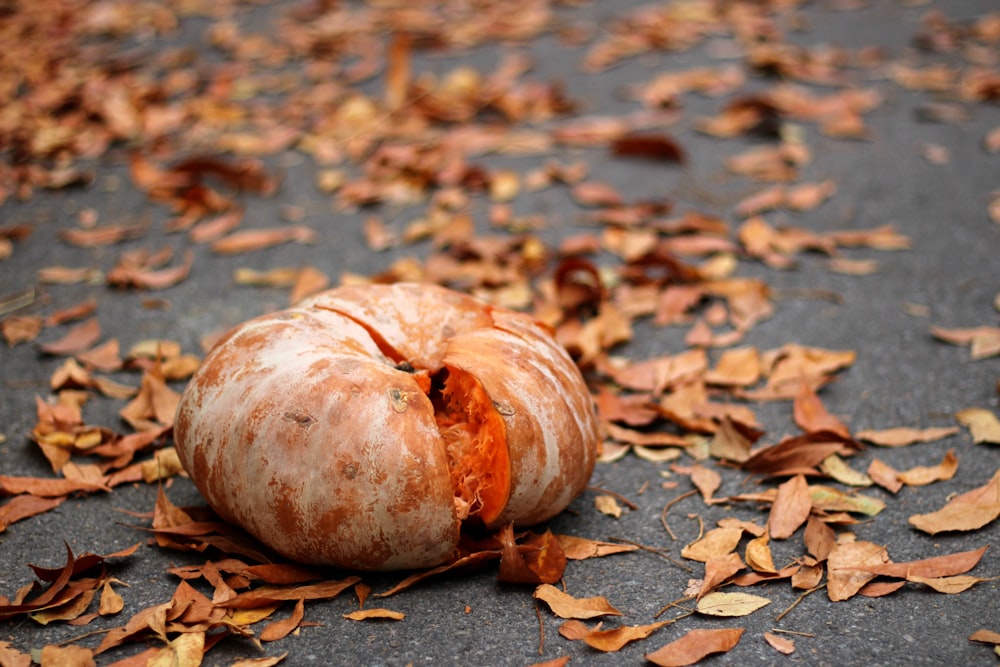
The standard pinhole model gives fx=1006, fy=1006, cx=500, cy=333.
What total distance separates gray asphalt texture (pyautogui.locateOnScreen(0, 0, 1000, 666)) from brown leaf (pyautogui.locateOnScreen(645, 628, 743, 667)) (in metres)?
0.03

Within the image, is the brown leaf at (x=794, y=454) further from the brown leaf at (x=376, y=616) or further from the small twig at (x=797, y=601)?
the brown leaf at (x=376, y=616)

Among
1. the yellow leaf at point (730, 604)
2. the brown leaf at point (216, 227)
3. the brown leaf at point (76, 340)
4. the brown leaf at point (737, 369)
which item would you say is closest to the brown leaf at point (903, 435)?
the brown leaf at point (737, 369)

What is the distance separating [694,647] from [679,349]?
136 centimetres

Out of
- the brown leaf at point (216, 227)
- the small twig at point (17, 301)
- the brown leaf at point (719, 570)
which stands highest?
the small twig at point (17, 301)

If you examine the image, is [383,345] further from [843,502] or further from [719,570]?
[843,502]

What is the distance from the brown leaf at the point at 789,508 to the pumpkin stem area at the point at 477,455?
2.07ft

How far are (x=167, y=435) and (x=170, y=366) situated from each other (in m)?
0.37

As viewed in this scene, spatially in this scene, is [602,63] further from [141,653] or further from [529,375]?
[141,653]

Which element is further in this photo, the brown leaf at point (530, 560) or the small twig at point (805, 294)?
the small twig at point (805, 294)

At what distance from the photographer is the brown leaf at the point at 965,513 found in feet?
7.06

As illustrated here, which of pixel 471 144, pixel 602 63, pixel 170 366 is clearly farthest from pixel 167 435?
pixel 602 63

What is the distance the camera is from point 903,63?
4957mm

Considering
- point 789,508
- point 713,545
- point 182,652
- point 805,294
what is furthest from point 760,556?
point 805,294

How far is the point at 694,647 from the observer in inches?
71.5
